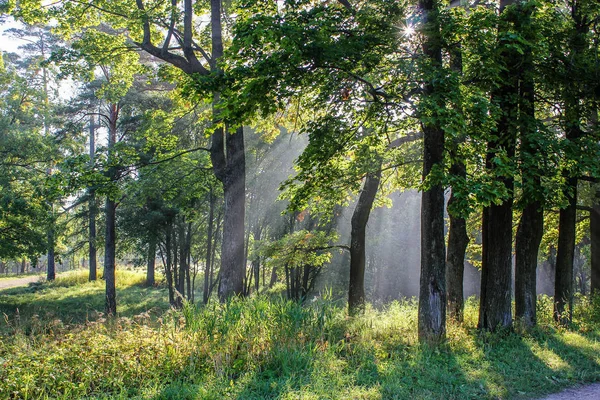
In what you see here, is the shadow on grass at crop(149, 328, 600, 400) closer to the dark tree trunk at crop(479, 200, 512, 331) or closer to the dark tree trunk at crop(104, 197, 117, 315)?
the dark tree trunk at crop(479, 200, 512, 331)

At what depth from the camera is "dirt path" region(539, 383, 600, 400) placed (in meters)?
5.57

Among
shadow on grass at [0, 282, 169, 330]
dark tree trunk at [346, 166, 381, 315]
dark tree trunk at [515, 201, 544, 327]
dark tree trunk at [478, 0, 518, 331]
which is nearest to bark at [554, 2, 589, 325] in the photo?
dark tree trunk at [515, 201, 544, 327]

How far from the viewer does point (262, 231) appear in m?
31.3

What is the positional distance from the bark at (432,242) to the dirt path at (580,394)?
2.47 meters

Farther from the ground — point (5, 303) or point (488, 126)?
point (488, 126)

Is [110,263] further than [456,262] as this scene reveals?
Yes

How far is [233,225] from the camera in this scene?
1191cm

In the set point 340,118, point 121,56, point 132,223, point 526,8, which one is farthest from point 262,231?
point 526,8

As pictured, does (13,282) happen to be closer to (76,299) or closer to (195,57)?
(76,299)

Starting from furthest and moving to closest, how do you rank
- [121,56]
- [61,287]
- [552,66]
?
[61,287] < [121,56] < [552,66]

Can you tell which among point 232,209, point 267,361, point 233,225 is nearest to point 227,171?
point 232,209

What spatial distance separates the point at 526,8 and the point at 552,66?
1917 millimetres

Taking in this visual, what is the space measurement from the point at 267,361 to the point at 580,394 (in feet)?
13.4

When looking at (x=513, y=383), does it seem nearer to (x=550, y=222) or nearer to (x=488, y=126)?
(x=488, y=126)
